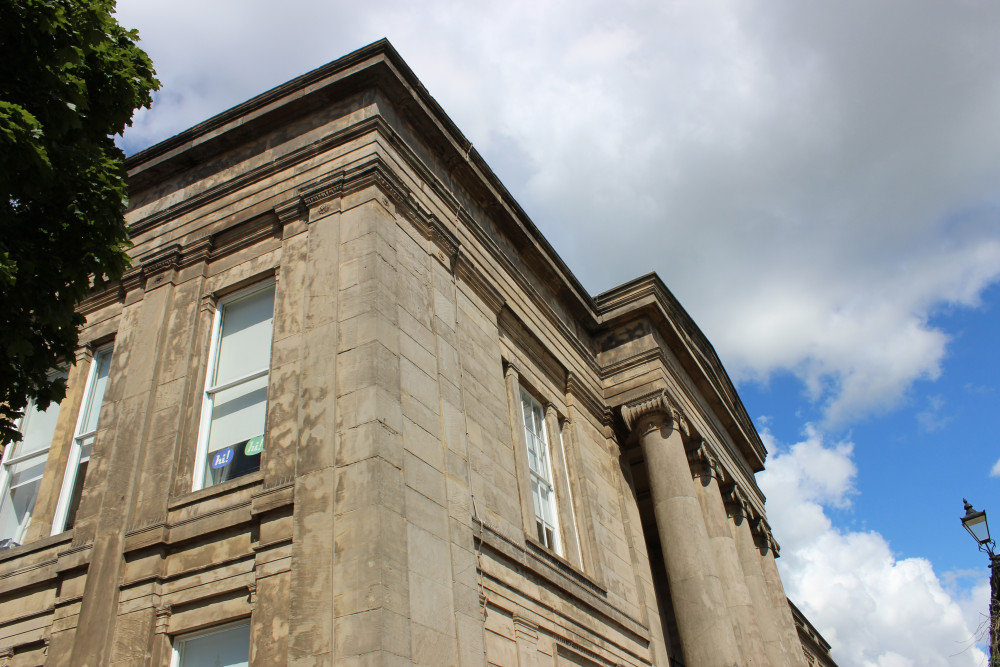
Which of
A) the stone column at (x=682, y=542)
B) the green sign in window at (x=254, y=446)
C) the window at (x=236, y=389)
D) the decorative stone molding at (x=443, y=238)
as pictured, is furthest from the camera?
the stone column at (x=682, y=542)

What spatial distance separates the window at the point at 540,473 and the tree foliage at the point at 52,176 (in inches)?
316

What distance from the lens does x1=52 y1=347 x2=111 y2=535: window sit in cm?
1178

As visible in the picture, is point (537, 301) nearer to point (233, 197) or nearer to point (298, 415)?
point (233, 197)

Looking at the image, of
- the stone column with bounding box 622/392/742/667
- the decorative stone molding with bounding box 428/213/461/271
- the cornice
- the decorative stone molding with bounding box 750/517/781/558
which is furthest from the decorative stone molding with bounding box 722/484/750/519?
the cornice

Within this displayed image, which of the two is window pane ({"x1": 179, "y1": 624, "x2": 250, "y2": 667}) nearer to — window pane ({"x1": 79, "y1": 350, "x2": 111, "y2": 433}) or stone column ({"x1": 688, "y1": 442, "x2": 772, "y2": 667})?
window pane ({"x1": 79, "y1": 350, "x2": 111, "y2": 433})

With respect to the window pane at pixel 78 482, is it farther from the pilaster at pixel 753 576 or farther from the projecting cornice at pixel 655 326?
the pilaster at pixel 753 576

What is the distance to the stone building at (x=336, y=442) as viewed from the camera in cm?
918

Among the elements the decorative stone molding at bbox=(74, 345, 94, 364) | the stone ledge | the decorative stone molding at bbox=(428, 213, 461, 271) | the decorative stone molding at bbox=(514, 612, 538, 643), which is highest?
the decorative stone molding at bbox=(428, 213, 461, 271)

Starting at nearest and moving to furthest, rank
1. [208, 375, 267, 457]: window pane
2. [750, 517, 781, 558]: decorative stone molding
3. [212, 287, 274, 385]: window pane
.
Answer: [208, 375, 267, 457]: window pane < [212, 287, 274, 385]: window pane < [750, 517, 781, 558]: decorative stone molding

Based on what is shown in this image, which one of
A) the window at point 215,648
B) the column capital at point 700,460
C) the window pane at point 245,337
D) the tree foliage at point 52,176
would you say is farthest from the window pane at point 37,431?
the column capital at point 700,460

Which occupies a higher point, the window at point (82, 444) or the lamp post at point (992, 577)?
the window at point (82, 444)

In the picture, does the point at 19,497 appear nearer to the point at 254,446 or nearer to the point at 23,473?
the point at 23,473

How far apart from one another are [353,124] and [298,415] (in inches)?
196

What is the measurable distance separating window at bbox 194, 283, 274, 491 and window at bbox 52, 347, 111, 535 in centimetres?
216
